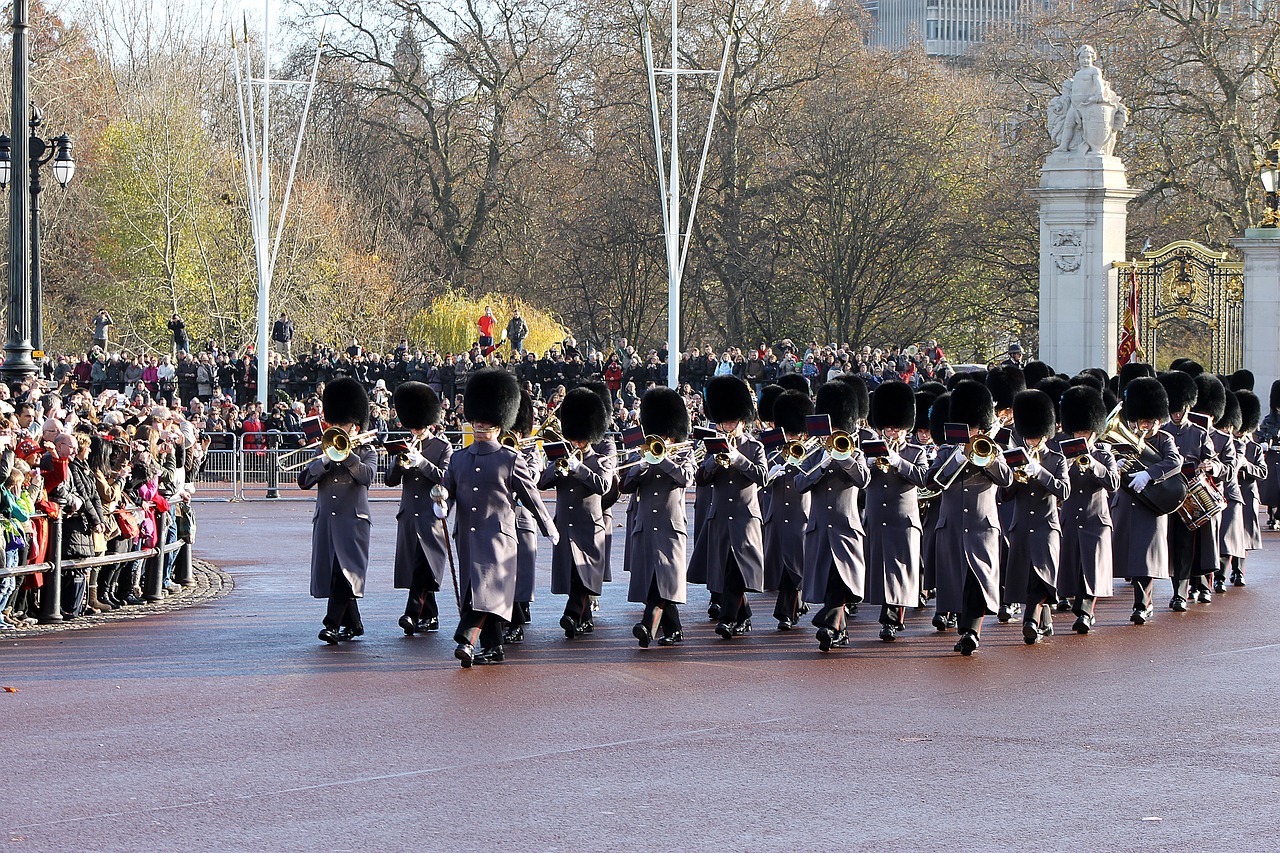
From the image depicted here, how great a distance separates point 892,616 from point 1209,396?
4.07 m

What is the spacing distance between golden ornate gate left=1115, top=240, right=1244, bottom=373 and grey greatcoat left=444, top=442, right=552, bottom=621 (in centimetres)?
1574

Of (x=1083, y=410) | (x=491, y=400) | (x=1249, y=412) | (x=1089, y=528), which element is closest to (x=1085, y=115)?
(x=1249, y=412)

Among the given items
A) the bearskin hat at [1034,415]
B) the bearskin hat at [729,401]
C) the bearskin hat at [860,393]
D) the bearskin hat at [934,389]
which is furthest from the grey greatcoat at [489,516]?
the bearskin hat at [934,389]

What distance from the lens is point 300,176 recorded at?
144 ft

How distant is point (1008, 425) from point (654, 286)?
104ft

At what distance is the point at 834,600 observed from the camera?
36.4ft

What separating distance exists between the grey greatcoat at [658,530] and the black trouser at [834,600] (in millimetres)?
820

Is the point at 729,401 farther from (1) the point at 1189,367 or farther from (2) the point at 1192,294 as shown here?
(2) the point at 1192,294

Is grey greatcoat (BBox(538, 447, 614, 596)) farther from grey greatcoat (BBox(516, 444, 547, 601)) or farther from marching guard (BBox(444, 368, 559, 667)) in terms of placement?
marching guard (BBox(444, 368, 559, 667))

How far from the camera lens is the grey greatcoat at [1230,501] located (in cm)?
1364

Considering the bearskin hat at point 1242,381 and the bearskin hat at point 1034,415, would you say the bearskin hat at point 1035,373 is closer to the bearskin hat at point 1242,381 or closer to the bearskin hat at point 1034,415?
the bearskin hat at point 1242,381

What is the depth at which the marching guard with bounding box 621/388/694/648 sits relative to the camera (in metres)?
11.1

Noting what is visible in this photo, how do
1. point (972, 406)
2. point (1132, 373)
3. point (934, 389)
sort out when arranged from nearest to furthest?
point (972, 406), point (934, 389), point (1132, 373)

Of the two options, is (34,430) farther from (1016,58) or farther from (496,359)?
(1016,58)
